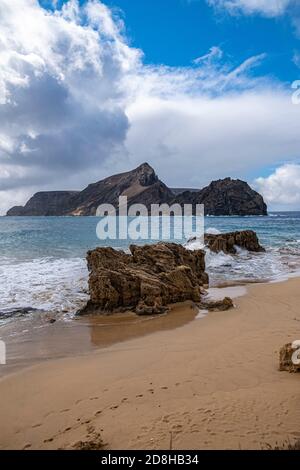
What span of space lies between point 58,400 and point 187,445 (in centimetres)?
214

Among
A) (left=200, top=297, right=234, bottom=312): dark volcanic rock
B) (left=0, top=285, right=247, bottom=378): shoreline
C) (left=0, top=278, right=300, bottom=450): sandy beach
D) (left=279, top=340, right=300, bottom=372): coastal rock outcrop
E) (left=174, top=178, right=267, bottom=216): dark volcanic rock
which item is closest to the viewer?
(left=0, top=278, right=300, bottom=450): sandy beach

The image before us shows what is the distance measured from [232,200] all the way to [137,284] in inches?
5039

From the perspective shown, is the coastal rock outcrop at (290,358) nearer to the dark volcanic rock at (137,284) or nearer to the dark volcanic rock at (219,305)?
the dark volcanic rock at (219,305)

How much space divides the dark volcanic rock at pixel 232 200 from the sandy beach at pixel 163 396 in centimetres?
12650

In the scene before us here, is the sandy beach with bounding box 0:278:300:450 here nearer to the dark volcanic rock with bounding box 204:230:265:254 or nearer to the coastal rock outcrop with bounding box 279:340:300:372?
the coastal rock outcrop with bounding box 279:340:300:372

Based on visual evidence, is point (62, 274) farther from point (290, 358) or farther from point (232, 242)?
point (232, 242)

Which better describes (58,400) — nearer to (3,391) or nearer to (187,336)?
(3,391)

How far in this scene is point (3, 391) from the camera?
5172mm

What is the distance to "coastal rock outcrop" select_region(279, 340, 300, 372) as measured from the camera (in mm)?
4965

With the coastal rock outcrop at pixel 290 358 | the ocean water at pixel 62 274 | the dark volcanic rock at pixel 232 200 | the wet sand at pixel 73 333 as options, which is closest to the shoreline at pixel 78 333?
the wet sand at pixel 73 333

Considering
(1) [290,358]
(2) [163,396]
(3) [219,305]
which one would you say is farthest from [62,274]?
(1) [290,358]

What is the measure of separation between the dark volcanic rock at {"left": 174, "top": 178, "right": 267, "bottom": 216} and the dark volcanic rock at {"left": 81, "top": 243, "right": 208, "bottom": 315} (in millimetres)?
120585

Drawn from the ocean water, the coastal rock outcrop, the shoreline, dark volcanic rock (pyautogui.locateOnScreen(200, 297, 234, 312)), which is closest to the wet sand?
the shoreline
